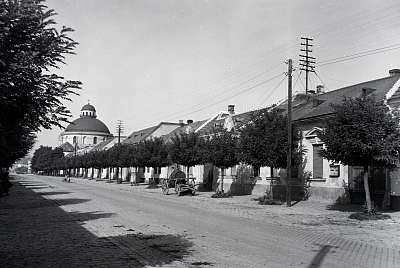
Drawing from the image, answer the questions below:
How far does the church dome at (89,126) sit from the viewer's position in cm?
12462

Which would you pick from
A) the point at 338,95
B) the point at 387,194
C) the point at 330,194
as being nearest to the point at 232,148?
the point at 330,194

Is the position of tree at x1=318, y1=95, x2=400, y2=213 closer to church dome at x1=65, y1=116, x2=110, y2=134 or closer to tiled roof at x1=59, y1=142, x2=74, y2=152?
church dome at x1=65, y1=116, x2=110, y2=134

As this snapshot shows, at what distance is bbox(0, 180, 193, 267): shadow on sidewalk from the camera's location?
25.6 ft

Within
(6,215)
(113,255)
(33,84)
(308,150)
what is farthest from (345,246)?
(308,150)

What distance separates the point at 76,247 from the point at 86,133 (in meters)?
119

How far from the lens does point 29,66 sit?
5852 mm

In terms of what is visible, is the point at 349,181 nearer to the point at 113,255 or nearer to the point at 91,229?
the point at 91,229

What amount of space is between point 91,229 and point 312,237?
20.0 feet

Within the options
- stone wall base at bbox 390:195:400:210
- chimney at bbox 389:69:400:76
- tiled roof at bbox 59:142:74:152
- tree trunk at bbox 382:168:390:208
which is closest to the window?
tree trunk at bbox 382:168:390:208

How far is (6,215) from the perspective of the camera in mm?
16234

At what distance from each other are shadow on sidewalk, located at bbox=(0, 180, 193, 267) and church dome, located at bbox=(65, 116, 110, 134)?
114 meters

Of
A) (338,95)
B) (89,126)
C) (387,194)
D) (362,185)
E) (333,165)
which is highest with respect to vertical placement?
(89,126)

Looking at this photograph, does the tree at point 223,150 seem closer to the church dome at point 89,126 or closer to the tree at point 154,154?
the tree at point 154,154

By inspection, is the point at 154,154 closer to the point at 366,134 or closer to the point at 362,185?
the point at 362,185
